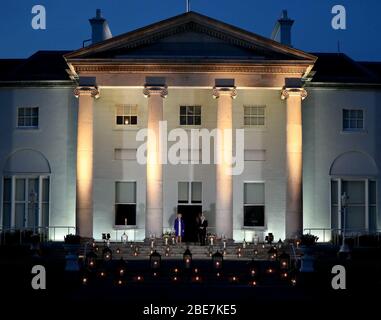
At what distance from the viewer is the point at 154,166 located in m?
47.6

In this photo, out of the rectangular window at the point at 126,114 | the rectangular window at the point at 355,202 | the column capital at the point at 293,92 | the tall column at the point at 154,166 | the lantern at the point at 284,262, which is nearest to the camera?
the lantern at the point at 284,262

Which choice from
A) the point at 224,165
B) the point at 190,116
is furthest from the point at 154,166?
the point at 190,116

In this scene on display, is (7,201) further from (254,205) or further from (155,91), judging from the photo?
(254,205)

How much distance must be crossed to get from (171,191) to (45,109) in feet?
29.9

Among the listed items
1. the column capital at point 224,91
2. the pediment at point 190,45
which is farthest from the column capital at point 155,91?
the column capital at point 224,91

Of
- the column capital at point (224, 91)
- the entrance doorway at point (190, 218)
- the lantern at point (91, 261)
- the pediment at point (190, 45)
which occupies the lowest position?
the lantern at point (91, 261)

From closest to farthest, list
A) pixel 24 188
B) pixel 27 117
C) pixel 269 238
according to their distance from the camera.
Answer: pixel 269 238
pixel 24 188
pixel 27 117

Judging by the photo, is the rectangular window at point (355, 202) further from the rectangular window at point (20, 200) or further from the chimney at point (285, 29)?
the rectangular window at point (20, 200)

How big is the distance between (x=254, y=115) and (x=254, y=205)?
17.8ft

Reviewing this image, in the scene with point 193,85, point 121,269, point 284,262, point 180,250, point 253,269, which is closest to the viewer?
point 253,269

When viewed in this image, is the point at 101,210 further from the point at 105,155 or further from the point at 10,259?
the point at 10,259

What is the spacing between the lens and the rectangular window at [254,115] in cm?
5209

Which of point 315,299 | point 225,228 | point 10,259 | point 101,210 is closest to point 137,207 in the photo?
point 101,210

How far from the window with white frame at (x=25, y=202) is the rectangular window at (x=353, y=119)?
18.5 m
